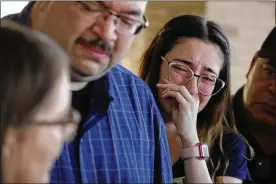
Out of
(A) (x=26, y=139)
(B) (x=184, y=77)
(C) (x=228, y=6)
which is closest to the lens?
(A) (x=26, y=139)

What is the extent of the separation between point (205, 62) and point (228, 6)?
1.91ft

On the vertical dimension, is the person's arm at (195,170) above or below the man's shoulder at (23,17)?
below

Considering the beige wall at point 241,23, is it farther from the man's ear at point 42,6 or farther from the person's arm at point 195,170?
the man's ear at point 42,6

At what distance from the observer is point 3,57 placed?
1.69 ft

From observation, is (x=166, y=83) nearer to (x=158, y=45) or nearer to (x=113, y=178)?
(x=158, y=45)

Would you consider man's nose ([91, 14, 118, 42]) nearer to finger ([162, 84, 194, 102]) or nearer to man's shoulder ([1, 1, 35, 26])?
man's shoulder ([1, 1, 35, 26])

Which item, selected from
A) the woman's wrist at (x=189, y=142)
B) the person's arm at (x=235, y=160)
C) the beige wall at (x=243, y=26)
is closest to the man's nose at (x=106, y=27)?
the woman's wrist at (x=189, y=142)

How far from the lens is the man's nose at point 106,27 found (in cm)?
64

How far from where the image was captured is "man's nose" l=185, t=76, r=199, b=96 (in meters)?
0.95

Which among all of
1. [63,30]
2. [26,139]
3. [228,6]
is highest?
[228,6]

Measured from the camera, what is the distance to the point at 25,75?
50cm

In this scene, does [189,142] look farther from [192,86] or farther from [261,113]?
[261,113]

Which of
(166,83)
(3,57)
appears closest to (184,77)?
(166,83)

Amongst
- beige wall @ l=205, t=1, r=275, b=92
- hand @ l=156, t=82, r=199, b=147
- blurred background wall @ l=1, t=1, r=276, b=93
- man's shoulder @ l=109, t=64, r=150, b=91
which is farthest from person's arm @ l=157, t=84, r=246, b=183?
beige wall @ l=205, t=1, r=275, b=92
